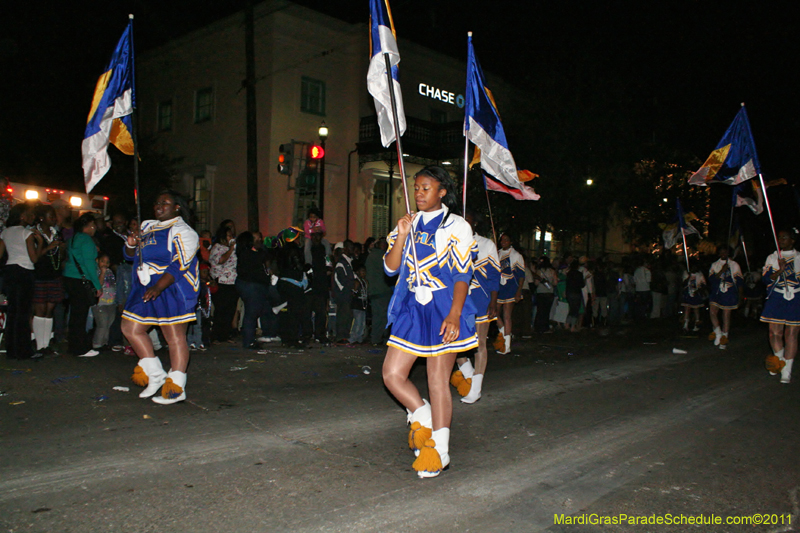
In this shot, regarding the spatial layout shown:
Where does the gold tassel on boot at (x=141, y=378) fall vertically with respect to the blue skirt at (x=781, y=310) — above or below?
below

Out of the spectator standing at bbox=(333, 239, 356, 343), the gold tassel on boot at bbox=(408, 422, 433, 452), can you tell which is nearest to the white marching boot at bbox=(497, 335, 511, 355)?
the spectator standing at bbox=(333, 239, 356, 343)

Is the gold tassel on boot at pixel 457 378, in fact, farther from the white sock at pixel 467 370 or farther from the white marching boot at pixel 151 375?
the white marching boot at pixel 151 375

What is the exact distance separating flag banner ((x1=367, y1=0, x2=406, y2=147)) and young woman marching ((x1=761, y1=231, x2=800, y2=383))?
245 inches

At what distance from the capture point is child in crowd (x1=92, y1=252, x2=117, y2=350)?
8336 millimetres

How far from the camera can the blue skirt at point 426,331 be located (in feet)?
12.9

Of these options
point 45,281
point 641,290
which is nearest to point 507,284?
point 45,281

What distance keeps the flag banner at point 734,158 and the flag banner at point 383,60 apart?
27.6 feet

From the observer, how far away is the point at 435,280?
3996 millimetres

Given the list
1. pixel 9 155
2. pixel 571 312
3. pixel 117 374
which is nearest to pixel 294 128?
pixel 9 155

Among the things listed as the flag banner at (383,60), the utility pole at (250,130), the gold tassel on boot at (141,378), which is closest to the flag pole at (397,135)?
the flag banner at (383,60)

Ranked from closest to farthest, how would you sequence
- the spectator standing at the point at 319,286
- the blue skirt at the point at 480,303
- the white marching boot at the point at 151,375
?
the white marching boot at the point at 151,375
the blue skirt at the point at 480,303
the spectator standing at the point at 319,286

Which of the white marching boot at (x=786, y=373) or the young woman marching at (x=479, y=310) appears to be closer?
the young woman marching at (x=479, y=310)

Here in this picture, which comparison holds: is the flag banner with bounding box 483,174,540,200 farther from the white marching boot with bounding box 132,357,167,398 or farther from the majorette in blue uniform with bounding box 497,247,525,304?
the white marching boot with bounding box 132,357,167,398

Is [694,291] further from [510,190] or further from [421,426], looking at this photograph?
[421,426]
